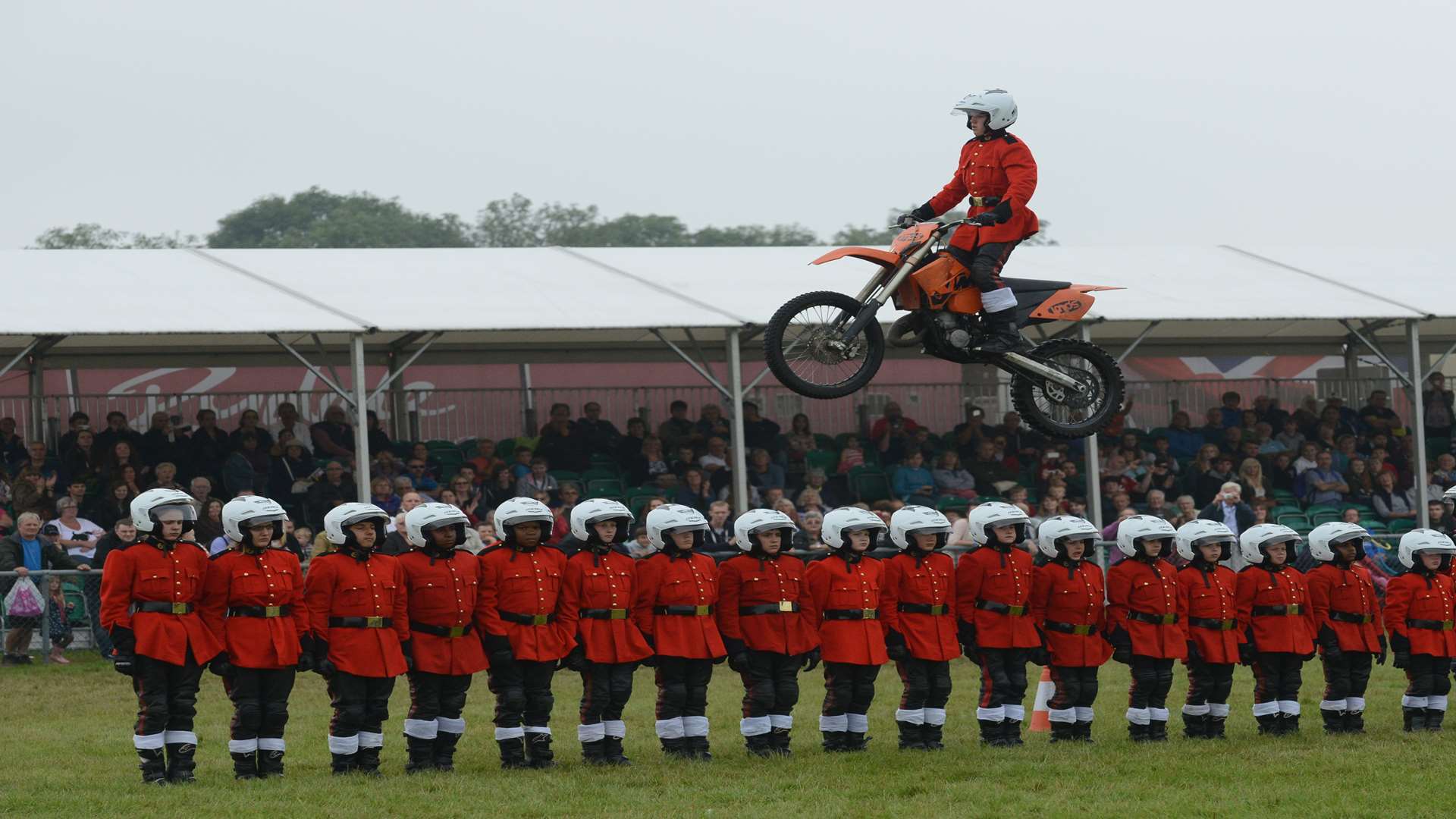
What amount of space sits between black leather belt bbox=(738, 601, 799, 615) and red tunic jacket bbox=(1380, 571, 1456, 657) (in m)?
3.92

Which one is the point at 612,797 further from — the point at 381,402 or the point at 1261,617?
the point at 381,402

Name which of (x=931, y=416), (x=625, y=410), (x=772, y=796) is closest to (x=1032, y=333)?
(x=931, y=416)

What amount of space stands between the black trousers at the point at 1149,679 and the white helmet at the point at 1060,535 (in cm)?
78

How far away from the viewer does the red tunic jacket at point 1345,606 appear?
11992mm

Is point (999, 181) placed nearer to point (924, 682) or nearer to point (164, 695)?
point (924, 682)

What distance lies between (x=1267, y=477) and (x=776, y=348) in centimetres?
1155

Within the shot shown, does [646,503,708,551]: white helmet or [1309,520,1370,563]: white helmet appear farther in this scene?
[1309,520,1370,563]: white helmet

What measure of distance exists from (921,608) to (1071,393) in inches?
79.3

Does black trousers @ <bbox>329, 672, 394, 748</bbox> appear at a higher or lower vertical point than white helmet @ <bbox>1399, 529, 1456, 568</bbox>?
lower

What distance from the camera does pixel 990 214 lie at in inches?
360

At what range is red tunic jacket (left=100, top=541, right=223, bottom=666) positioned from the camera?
31.5 feet

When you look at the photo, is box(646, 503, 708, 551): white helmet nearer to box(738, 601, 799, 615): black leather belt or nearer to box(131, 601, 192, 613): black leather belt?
box(738, 601, 799, 615): black leather belt

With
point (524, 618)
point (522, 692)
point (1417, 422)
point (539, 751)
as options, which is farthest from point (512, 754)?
point (1417, 422)

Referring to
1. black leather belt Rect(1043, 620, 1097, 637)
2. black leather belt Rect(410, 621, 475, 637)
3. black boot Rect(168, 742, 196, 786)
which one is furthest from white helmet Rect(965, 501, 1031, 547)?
black boot Rect(168, 742, 196, 786)
